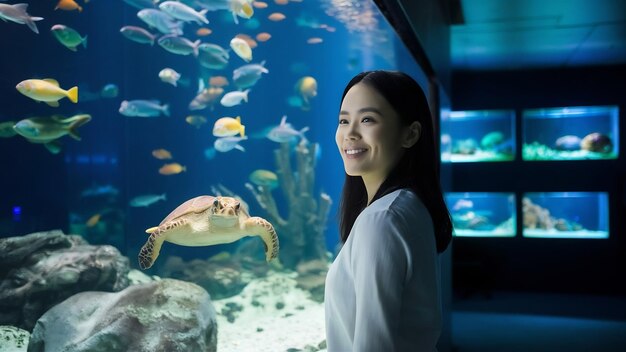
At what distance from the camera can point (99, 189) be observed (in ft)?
18.5

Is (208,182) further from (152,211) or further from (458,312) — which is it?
(458,312)

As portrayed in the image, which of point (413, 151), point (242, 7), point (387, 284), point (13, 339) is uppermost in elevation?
point (242, 7)

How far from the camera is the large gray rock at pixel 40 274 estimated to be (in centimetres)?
334

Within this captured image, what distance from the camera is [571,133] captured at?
9047 mm

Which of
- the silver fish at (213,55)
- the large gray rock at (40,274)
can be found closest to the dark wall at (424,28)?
the silver fish at (213,55)

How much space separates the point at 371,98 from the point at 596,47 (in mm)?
7968

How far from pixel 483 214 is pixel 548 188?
1.29 meters

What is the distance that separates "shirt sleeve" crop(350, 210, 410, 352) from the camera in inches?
38.1

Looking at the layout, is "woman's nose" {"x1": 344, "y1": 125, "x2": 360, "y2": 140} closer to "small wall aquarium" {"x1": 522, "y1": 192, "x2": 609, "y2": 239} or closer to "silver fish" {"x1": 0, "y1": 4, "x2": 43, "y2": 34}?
"silver fish" {"x1": 0, "y1": 4, "x2": 43, "y2": 34}

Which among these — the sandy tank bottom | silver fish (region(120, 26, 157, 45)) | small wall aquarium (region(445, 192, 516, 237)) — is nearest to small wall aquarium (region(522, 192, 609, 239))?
small wall aquarium (region(445, 192, 516, 237))

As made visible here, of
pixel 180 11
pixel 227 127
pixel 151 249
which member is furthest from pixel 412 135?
pixel 180 11

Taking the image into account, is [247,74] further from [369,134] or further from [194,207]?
[369,134]

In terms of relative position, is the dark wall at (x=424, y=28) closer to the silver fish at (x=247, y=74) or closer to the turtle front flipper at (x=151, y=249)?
the turtle front flipper at (x=151, y=249)

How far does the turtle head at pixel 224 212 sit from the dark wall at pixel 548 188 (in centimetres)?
707
